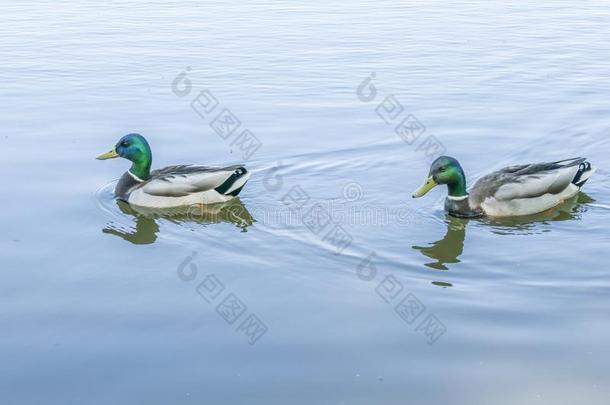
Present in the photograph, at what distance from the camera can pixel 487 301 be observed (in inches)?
285

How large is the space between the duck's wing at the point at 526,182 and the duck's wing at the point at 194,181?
7.72 ft

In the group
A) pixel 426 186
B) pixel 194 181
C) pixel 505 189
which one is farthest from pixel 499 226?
pixel 194 181

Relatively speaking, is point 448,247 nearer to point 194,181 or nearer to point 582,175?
point 582,175

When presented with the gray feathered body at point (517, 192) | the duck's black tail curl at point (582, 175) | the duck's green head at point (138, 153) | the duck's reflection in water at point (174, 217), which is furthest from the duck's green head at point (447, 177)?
the duck's green head at point (138, 153)

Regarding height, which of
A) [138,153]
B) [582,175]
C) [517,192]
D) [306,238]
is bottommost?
[582,175]

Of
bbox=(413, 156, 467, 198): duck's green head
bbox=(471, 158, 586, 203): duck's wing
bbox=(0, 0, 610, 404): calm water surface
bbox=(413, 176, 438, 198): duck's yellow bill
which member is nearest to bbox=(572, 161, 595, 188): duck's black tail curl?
bbox=(471, 158, 586, 203): duck's wing

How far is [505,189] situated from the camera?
30.9 feet

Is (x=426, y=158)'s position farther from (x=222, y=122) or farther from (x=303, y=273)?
(x=303, y=273)

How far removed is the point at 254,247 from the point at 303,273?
86 centimetres

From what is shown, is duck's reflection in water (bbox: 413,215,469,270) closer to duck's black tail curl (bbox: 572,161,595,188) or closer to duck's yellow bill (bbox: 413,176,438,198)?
duck's yellow bill (bbox: 413,176,438,198)

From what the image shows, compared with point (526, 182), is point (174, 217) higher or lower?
higher

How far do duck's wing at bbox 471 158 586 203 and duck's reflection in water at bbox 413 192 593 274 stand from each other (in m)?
0.20

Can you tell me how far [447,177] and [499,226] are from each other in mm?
699

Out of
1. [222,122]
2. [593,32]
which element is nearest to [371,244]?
[222,122]
